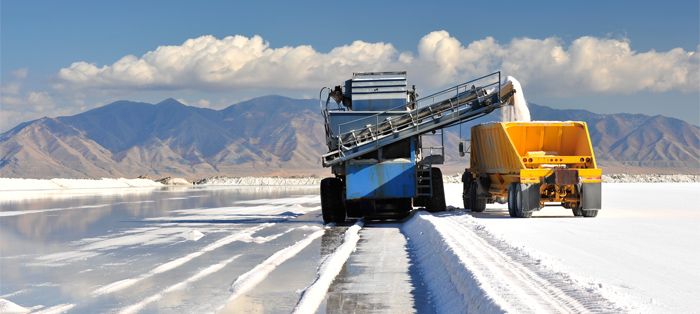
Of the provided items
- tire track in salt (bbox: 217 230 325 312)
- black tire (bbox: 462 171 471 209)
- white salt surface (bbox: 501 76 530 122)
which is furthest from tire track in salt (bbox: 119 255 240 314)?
black tire (bbox: 462 171 471 209)

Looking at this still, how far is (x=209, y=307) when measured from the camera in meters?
9.74

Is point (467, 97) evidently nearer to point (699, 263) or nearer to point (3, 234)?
point (3, 234)

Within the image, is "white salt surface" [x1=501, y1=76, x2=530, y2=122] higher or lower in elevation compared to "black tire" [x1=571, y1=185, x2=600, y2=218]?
higher

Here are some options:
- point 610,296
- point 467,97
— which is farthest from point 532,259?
point 467,97

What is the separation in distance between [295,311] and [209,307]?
960 mm

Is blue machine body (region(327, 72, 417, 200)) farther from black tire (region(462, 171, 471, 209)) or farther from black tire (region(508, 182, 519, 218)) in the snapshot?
black tire (region(462, 171, 471, 209))

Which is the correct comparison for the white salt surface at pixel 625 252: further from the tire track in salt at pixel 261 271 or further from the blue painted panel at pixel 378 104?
the blue painted panel at pixel 378 104

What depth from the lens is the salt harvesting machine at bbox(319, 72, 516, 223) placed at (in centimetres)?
2425

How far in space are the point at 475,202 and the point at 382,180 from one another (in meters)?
4.46

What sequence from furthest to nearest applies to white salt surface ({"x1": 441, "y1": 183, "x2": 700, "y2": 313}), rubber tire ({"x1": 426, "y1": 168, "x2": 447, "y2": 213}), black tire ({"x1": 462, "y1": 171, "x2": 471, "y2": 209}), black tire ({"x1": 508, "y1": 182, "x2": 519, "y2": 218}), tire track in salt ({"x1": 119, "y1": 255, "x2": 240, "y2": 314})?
1. black tire ({"x1": 462, "y1": 171, "x2": 471, "y2": 209})
2. rubber tire ({"x1": 426, "y1": 168, "x2": 447, "y2": 213})
3. black tire ({"x1": 508, "y1": 182, "x2": 519, "y2": 218})
4. tire track in salt ({"x1": 119, "y1": 255, "x2": 240, "y2": 314})
5. white salt surface ({"x1": 441, "y1": 183, "x2": 700, "y2": 313})

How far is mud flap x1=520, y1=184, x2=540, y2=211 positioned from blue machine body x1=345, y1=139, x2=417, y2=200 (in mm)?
2976

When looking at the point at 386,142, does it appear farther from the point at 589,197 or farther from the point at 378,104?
the point at 589,197

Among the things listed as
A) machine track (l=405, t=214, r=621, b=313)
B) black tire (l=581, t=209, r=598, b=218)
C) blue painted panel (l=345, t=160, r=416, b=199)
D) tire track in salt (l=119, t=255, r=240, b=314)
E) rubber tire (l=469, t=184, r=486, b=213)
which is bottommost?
tire track in salt (l=119, t=255, r=240, b=314)

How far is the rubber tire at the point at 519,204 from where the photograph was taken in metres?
22.7
